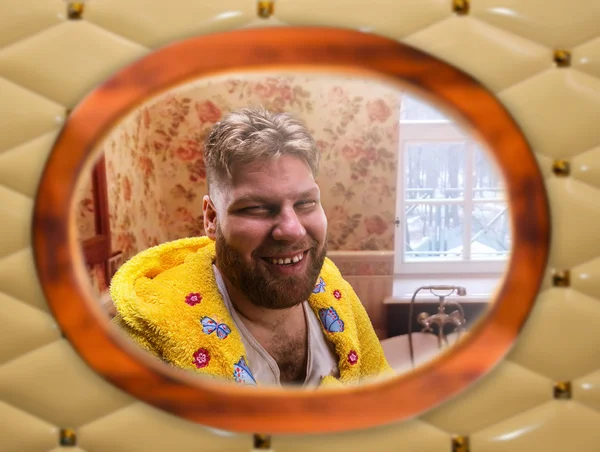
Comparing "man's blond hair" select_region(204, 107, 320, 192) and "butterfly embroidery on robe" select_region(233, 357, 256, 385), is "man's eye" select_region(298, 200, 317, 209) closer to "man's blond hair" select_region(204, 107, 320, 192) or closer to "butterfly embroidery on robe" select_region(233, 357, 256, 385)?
"man's blond hair" select_region(204, 107, 320, 192)

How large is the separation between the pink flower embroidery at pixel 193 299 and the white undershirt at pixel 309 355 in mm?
31

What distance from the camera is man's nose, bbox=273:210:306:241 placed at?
62 centimetres

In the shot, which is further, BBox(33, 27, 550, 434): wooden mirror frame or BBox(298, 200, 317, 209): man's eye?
BBox(298, 200, 317, 209): man's eye

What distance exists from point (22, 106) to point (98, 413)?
0.28 meters

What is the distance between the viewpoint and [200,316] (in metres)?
0.61

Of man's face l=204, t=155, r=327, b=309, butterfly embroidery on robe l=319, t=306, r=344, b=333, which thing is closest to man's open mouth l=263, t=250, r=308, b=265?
man's face l=204, t=155, r=327, b=309

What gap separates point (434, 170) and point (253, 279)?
0.29 m

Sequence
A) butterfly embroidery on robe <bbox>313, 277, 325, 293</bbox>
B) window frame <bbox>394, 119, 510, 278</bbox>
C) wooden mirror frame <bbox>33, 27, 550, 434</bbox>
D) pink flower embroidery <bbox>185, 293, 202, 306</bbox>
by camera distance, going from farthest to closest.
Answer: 1. butterfly embroidery on robe <bbox>313, 277, 325, 293</bbox>
2. pink flower embroidery <bbox>185, 293, 202, 306</bbox>
3. window frame <bbox>394, 119, 510, 278</bbox>
4. wooden mirror frame <bbox>33, 27, 550, 434</bbox>

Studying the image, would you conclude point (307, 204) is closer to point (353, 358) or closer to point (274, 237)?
point (274, 237)

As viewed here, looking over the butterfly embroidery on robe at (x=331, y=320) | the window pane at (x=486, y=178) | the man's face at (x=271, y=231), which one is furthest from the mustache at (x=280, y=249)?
the window pane at (x=486, y=178)

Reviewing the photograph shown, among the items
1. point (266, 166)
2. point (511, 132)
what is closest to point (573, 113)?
point (511, 132)

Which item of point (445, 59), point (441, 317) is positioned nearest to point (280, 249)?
point (441, 317)

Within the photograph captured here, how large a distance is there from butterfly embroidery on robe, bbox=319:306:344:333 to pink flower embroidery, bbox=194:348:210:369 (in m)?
0.20

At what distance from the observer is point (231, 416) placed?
1.39 feet
